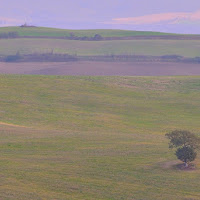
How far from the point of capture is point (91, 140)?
35.9 metres

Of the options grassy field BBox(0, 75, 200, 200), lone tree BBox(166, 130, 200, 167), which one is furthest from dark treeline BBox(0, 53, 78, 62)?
lone tree BBox(166, 130, 200, 167)

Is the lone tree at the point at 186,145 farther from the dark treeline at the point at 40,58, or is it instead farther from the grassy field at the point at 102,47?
the grassy field at the point at 102,47

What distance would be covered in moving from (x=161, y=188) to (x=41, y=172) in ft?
21.9

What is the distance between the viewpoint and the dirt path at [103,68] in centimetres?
10538

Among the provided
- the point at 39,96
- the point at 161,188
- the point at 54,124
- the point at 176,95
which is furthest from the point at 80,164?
the point at 176,95

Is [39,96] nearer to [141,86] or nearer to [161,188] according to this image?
[141,86]

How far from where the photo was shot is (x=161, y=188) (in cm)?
2411

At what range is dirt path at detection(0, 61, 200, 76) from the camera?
346ft

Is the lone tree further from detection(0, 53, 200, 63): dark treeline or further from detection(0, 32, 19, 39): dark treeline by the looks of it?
detection(0, 32, 19, 39): dark treeline

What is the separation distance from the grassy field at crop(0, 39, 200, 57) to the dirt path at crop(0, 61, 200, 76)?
550 inches

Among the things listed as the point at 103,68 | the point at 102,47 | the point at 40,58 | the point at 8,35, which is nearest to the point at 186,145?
the point at 103,68

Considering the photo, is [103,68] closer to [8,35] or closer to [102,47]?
[102,47]

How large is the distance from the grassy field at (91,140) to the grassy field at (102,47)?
197ft

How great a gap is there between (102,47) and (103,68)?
32524 mm
